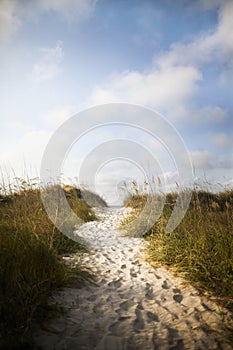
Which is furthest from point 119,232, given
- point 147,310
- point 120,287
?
point 147,310

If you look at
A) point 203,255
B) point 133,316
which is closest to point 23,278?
point 133,316

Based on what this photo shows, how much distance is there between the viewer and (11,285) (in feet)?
8.77

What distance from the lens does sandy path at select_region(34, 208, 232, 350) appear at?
7.80 feet

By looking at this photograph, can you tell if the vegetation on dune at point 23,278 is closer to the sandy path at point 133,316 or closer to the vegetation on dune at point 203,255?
the sandy path at point 133,316

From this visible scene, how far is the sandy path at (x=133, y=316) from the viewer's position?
2379mm

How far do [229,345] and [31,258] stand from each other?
2216 mm

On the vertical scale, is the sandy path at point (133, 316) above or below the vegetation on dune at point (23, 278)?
below

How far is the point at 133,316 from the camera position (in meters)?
2.91

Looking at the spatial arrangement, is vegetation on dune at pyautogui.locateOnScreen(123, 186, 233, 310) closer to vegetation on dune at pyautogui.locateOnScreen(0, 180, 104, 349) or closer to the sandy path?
the sandy path

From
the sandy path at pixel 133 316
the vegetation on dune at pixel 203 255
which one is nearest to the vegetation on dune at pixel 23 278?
the sandy path at pixel 133 316

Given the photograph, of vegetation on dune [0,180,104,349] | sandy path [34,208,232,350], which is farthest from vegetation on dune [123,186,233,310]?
vegetation on dune [0,180,104,349]

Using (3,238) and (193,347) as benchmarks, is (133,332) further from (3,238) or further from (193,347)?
(3,238)

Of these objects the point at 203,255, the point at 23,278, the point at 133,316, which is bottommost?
the point at 133,316

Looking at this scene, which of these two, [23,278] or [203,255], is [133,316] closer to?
[23,278]
